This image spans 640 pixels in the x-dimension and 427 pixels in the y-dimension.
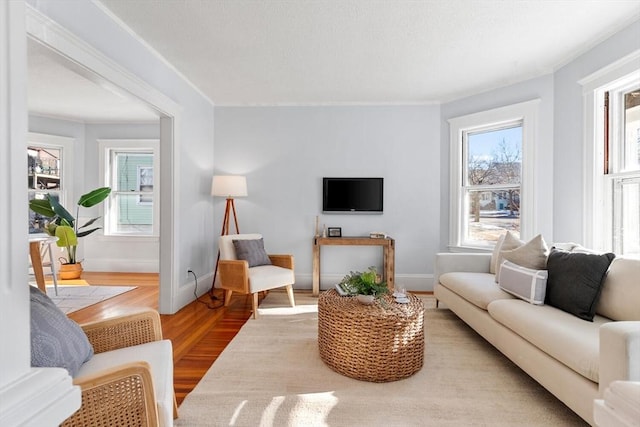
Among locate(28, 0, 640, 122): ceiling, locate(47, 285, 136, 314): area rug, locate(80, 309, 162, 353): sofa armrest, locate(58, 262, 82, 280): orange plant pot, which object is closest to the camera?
locate(80, 309, 162, 353): sofa armrest

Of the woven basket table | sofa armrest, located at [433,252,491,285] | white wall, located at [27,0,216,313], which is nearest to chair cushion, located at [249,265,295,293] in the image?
white wall, located at [27,0,216,313]

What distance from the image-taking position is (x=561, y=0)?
2299 millimetres

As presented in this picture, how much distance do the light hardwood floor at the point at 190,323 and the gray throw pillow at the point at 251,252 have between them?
0.50 meters

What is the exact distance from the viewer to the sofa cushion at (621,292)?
1.93 metres

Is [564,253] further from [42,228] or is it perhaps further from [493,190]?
[42,228]

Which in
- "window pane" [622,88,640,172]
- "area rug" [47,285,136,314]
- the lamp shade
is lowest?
"area rug" [47,285,136,314]

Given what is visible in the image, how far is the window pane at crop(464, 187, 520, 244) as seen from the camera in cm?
389

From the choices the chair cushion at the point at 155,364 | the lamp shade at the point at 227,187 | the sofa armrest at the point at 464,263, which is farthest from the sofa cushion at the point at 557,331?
the lamp shade at the point at 227,187

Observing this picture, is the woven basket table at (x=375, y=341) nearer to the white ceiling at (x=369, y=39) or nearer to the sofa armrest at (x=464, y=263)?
the sofa armrest at (x=464, y=263)

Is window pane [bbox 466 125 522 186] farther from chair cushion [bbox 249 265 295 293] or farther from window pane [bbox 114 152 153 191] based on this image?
window pane [bbox 114 152 153 191]

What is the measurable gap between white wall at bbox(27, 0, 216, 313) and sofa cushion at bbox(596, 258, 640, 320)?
11.8 ft

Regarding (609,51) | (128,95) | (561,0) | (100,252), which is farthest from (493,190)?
(100,252)

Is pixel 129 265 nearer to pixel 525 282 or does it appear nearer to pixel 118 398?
pixel 118 398

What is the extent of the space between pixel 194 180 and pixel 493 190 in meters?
3.60
